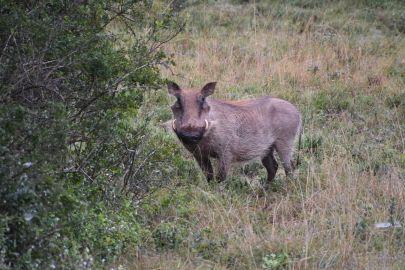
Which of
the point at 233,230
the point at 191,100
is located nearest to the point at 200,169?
the point at 191,100

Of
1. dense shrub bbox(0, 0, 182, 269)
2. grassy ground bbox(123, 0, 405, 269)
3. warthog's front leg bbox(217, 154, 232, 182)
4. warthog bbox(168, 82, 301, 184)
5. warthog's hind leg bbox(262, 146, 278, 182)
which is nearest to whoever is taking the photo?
dense shrub bbox(0, 0, 182, 269)

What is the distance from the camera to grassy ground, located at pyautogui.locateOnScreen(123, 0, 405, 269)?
432 cm

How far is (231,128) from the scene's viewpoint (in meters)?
6.23

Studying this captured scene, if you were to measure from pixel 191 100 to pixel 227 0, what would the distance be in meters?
5.65

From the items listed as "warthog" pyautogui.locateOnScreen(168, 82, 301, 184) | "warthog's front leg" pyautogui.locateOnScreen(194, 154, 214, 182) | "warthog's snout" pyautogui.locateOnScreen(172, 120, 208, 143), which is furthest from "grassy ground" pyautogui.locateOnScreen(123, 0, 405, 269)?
"warthog's snout" pyautogui.locateOnScreen(172, 120, 208, 143)

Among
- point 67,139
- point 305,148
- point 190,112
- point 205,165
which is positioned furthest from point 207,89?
point 67,139

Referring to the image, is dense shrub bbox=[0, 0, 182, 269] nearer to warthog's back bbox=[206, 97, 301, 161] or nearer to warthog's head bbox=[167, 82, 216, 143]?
warthog's head bbox=[167, 82, 216, 143]

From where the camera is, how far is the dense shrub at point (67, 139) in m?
3.55

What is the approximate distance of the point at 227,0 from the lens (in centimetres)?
1120

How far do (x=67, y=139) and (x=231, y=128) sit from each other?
2253 mm

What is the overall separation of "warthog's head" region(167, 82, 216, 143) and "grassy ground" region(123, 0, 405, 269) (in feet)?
1.22

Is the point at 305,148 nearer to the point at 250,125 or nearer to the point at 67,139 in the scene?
the point at 250,125

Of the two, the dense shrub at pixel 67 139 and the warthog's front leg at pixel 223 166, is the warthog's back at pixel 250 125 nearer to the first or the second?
the warthog's front leg at pixel 223 166

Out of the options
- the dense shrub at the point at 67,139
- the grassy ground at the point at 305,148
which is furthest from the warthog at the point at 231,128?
the dense shrub at the point at 67,139
